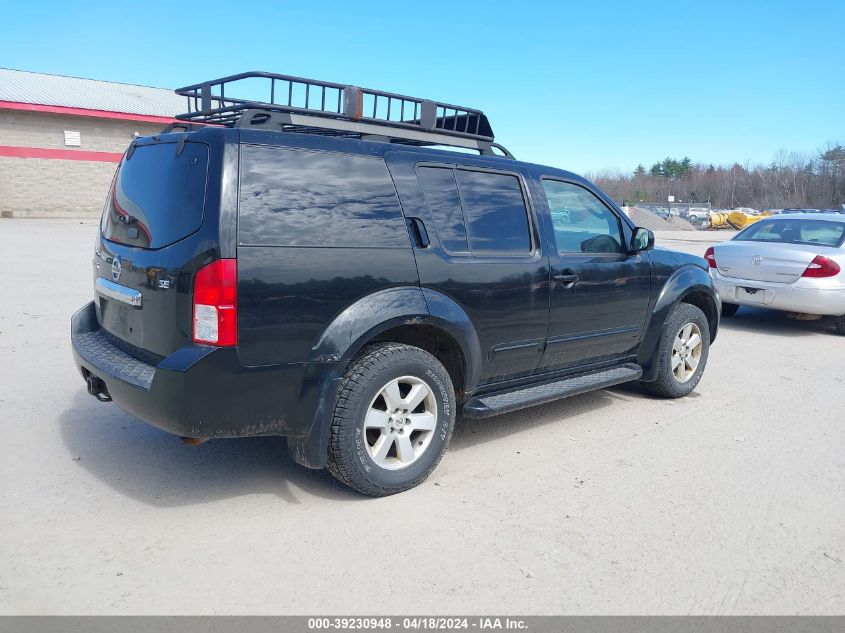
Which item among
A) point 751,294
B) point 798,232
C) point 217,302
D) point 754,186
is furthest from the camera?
point 754,186

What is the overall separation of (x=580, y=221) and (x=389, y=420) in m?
2.23

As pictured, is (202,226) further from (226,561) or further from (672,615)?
(672,615)

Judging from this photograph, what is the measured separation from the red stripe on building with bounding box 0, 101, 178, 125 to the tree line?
180 feet

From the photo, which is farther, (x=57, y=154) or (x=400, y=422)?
(x=57, y=154)

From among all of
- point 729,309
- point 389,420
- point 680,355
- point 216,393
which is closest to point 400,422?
point 389,420

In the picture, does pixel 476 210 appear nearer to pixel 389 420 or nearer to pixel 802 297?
pixel 389 420

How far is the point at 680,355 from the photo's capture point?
586 cm

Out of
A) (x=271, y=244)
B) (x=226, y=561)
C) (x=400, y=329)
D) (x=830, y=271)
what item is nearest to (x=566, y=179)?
(x=400, y=329)

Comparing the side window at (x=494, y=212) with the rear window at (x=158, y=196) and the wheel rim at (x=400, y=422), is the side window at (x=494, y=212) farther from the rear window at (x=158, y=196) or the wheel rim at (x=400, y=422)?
the rear window at (x=158, y=196)

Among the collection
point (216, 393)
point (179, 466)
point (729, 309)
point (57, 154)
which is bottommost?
point (179, 466)

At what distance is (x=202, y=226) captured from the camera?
3.27 m

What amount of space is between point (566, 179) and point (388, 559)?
3090 millimetres

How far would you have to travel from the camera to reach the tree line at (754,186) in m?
80.9

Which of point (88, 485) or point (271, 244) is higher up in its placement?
point (271, 244)
